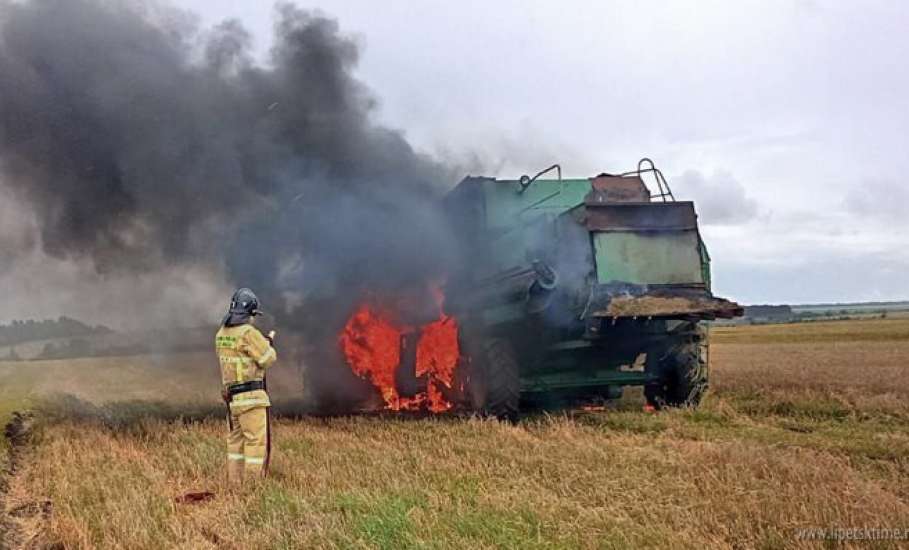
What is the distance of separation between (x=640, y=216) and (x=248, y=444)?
5160 mm

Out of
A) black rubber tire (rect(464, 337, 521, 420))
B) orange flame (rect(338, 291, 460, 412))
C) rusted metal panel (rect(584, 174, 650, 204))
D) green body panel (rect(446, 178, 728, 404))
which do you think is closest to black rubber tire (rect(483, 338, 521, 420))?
black rubber tire (rect(464, 337, 521, 420))

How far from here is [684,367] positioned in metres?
10.2

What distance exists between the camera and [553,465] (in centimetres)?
663

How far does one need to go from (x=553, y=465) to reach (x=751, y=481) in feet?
5.33

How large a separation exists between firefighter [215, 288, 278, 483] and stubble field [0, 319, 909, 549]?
0.90 ft

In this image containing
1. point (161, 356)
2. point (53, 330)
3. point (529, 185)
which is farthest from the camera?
point (53, 330)

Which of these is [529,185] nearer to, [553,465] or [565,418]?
[565,418]

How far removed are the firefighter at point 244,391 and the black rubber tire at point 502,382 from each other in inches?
144

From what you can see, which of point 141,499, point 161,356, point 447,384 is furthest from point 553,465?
point 161,356

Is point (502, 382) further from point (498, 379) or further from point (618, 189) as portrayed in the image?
point (618, 189)

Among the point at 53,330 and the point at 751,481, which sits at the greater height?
the point at 53,330

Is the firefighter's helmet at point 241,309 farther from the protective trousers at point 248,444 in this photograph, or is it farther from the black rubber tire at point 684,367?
the black rubber tire at point 684,367

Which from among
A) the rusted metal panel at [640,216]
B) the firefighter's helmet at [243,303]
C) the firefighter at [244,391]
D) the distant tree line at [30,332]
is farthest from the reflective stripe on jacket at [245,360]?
the distant tree line at [30,332]

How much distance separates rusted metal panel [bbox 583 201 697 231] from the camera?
363 inches
